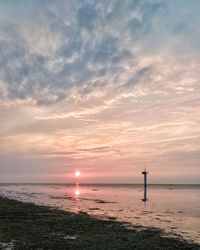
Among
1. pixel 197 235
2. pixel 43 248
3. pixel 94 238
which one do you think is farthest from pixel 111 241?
pixel 197 235

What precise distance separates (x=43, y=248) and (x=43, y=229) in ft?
26.6

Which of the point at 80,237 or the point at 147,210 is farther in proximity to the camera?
the point at 147,210

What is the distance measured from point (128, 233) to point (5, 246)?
453 inches

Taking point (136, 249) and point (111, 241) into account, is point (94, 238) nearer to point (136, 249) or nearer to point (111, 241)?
point (111, 241)

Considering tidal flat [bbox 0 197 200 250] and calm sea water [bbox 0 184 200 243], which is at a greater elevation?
calm sea water [bbox 0 184 200 243]

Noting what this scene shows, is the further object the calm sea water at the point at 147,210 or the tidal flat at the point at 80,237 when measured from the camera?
the calm sea water at the point at 147,210

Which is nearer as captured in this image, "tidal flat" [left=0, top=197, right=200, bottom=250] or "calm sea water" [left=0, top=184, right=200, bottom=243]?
"tidal flat" [left=0, top=197, right=200, bottom=250]

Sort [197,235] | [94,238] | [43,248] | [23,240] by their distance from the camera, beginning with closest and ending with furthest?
[43,248] → [23,240] → [94,238] → [197,235]

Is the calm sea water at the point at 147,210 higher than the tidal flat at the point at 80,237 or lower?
higher

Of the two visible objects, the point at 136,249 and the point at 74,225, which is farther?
Result: the point at 74,225

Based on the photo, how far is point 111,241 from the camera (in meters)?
25.9

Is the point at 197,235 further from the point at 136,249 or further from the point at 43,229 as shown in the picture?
the point at 43,229

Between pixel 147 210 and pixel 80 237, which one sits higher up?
pixel 147 210

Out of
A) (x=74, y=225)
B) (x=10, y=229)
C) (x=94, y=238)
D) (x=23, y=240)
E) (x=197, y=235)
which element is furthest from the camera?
(x=74, y=225)
